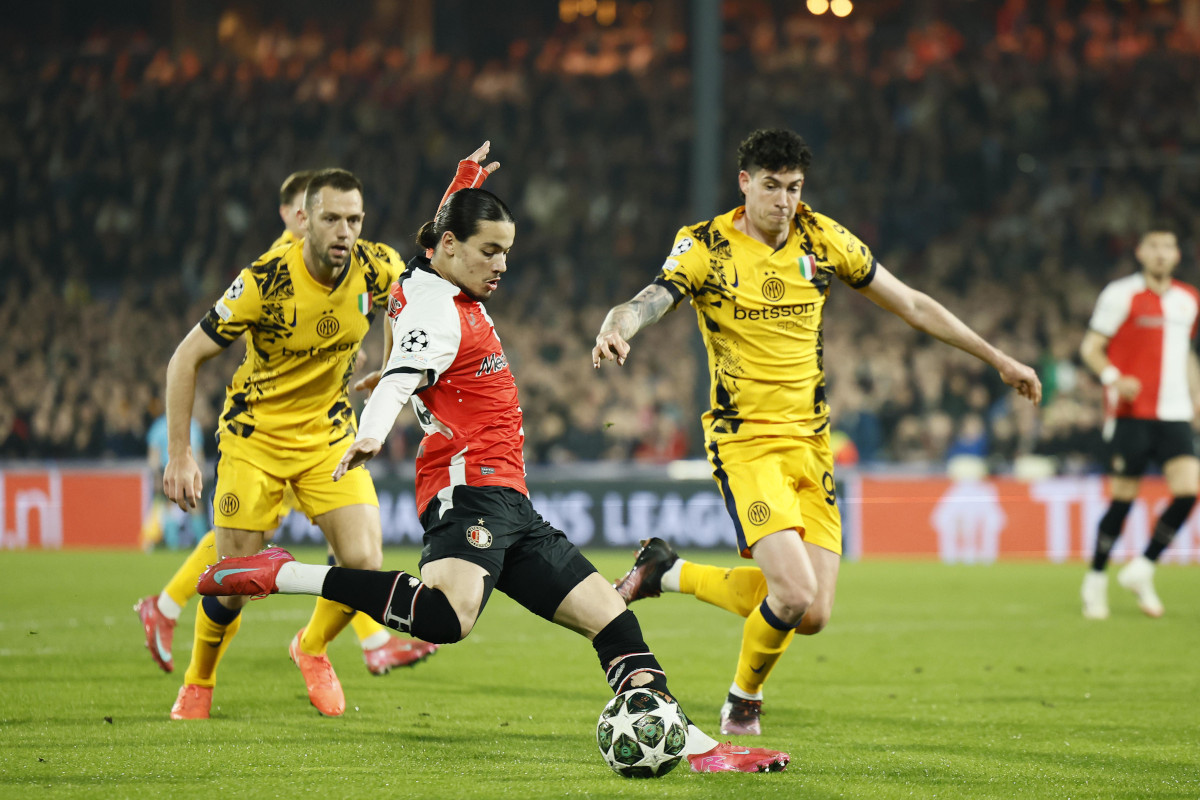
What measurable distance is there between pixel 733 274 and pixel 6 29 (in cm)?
2226

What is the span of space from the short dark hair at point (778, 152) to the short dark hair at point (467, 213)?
1220 millimetres

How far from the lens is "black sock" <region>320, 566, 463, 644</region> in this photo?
446 centimetres

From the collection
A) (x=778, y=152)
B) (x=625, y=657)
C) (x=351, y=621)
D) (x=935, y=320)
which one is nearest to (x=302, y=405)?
(x=351, y=621)

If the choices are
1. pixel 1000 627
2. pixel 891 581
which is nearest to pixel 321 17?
pixel 891 581

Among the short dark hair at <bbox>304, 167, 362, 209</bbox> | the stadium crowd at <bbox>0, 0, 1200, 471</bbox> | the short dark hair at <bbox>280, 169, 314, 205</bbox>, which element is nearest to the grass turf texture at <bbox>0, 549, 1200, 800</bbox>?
the short dark hair at <bbox>304, 167, 362, 209</bbox>

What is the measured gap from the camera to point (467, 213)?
461 centimetres

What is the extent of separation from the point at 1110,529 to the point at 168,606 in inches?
243

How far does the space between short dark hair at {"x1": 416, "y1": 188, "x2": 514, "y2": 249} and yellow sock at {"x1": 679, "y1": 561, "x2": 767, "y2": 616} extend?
201 centimetres

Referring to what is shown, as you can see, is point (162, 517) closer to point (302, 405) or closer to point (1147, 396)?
point (302, 405)

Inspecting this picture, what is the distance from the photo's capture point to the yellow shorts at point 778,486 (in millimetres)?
5434

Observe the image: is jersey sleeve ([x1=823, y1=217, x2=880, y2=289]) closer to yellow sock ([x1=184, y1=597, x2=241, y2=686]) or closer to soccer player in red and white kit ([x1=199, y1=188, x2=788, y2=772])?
soccer player in red and white kit ([x1=199, y1=188, x2=788, y2=772])

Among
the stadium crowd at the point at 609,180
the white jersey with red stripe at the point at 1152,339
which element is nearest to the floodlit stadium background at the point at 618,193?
the stadium crowd at the point at 609,180

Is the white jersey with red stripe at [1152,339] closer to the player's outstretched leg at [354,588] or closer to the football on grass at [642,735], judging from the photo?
the football on grass at [642,735]

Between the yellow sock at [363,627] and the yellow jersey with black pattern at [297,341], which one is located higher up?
the yellow jersey with black pattern at [297,341]
